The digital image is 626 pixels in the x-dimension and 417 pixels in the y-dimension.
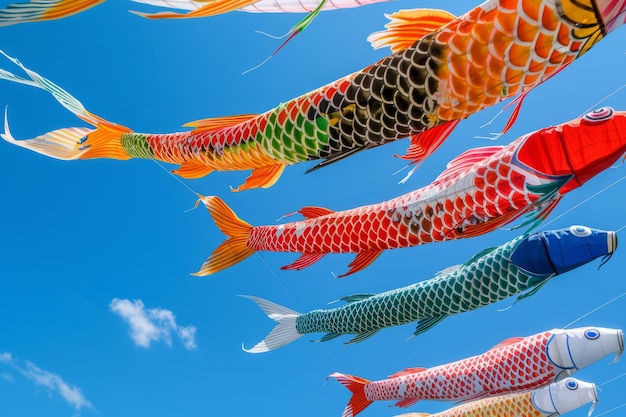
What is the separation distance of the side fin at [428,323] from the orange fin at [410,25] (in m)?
2.65

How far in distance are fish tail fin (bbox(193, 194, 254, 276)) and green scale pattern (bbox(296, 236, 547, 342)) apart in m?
1.14

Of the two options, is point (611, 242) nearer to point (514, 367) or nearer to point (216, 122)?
point (514, 367)

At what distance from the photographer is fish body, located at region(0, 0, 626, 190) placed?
1.88 m

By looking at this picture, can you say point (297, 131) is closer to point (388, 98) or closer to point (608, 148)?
point (388, 98)

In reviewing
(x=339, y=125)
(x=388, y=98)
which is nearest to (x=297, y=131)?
(x=339, y=125)

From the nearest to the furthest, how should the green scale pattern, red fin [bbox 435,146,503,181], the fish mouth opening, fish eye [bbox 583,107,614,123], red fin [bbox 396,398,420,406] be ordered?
fish eye [bbox 583,107,614,123] < red fin [bbox 435,146,503,181] < the fish mouth opening < the green scale pattern < red fin [bbox 396,398,420,406]

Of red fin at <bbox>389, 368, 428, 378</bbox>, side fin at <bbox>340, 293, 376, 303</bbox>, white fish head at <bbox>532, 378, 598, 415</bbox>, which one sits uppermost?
side fin at <bbox>340, 293, 376, 303</bbox>

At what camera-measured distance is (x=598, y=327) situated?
4.43 m

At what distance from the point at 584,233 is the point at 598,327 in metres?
1.22

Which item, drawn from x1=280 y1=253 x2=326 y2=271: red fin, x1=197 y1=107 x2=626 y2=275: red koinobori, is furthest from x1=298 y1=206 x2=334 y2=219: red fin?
x1=280 y1=253 x2=326 y2=271: red fin

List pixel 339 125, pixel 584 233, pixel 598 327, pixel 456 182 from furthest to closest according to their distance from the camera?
pixel 598 327, pixel 584 233, pixel 456 182, pixel 339 125

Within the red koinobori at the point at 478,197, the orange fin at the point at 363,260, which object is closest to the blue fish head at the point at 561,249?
the red koinobori at the point at 478,197

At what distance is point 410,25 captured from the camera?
2.20 metres

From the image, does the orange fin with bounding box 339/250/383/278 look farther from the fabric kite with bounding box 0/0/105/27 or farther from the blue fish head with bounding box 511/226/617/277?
the fabric kite with bounding box 0/0/105/27
